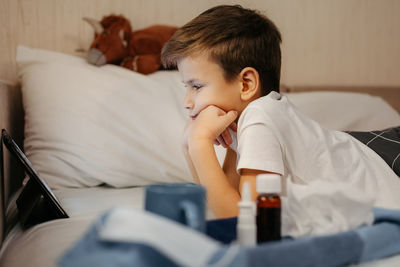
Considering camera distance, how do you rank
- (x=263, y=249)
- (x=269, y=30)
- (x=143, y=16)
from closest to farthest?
(x=263, y=249)
(x=269, y=30)
(x=143, y=16)

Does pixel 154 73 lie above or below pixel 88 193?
above

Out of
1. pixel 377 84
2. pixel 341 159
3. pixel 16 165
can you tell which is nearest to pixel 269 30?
pixel 341 159

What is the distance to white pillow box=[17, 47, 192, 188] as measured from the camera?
1426 mm

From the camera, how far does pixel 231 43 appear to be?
1.12 m

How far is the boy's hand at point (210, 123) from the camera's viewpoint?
1053mm

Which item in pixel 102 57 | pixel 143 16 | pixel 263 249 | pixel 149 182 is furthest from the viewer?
pixel 143 16

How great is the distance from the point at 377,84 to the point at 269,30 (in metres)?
1.25

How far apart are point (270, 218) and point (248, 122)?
1.10 ft

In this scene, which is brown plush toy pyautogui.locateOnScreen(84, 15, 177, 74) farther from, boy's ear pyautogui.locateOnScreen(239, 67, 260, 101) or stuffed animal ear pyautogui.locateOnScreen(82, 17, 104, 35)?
boy's ear pyautogui.locateOnScreen(239, 67, 260, 101)

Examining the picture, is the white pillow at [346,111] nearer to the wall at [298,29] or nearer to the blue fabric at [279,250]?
the wall at [298,29]

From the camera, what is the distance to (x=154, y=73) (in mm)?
1730

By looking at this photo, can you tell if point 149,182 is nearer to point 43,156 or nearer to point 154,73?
point 43,156

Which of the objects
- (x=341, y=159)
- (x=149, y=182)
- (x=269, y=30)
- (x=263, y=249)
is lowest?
(x=149, y=182)

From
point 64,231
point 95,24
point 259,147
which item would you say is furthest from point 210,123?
point 95,24
